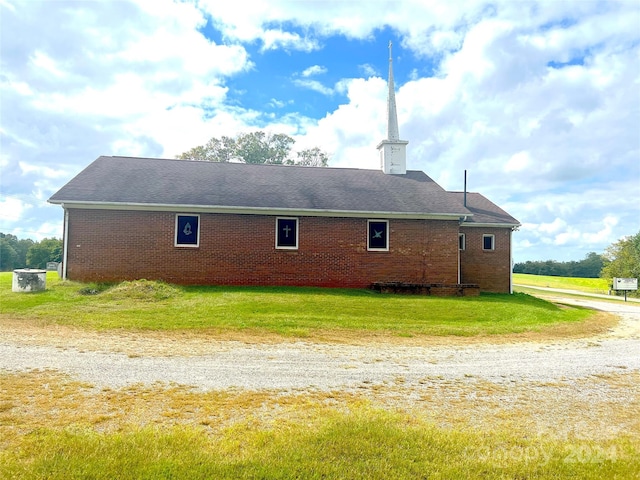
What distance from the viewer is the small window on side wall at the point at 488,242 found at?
66.2 feet

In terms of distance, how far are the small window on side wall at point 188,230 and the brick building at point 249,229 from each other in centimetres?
4


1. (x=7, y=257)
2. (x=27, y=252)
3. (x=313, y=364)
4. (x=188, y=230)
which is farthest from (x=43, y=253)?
(x=313, y=364)

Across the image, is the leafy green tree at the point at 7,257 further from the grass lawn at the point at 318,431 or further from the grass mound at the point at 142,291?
the grass lawn at the point at 318,431

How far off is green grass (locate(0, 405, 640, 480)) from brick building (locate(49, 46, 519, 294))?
12381 millimetres

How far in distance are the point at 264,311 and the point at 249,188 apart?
7612 mm

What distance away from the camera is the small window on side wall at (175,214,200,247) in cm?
1616

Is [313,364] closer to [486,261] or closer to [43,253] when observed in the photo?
[486,261]

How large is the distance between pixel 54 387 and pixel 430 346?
6686 mm

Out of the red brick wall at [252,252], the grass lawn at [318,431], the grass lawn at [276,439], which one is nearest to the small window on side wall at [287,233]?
the red brick wall at [252,252]

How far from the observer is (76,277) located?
1554cm

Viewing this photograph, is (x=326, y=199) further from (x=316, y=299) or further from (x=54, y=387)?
(x=54, y=387)

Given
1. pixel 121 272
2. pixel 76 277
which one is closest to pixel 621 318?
pixel 121 272

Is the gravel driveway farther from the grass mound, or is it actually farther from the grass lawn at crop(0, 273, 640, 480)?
the grass mound

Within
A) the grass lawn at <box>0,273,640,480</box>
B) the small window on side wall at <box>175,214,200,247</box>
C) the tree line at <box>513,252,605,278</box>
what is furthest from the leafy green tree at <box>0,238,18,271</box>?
the tree line at <box>513,252,605,278</box>
